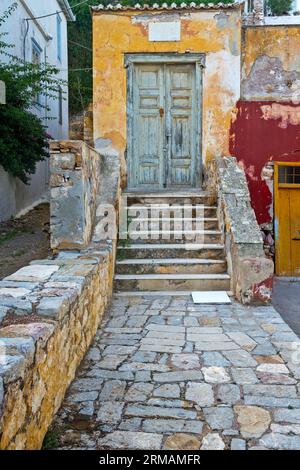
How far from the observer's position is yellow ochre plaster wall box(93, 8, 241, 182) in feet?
28.0

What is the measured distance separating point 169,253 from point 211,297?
1050 millimetres

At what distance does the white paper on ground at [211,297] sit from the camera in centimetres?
562

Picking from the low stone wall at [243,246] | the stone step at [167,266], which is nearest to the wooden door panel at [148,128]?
the low stone wall at [243,246]

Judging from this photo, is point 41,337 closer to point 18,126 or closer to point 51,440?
point 51,440

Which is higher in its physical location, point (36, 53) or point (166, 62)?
point (36, 53)

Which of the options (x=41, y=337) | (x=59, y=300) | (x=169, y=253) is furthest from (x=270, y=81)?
(x=41, y=337)

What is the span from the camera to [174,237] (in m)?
6.82

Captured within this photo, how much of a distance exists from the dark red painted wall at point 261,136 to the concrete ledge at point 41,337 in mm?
5032

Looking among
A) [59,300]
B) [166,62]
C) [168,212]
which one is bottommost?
[59,300]

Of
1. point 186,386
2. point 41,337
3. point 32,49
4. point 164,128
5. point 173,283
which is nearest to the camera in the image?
point 41,337

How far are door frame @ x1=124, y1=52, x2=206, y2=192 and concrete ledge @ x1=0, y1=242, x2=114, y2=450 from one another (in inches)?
176

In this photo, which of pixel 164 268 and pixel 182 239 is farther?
pixel 182 239
